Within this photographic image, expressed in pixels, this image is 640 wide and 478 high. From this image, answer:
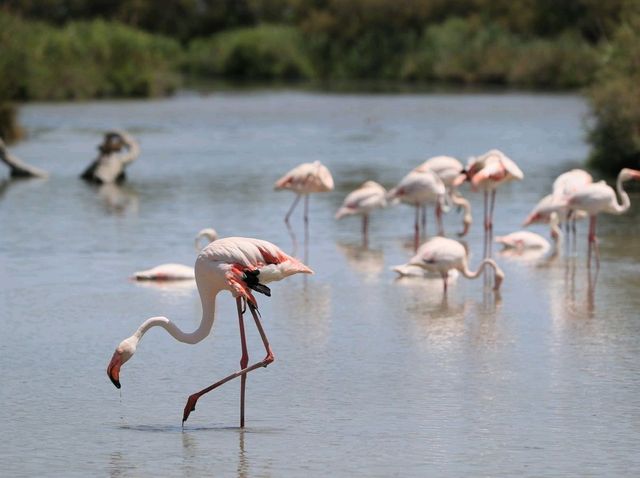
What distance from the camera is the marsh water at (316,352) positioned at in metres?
7.07

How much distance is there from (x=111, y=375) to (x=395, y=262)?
594 cm

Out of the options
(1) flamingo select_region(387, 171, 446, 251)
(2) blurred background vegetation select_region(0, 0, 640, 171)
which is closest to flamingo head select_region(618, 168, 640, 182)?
(1) flamingo select_region(387, 171, 446, 251)

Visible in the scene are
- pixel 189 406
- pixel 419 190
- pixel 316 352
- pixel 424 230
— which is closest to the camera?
pixel 189 406

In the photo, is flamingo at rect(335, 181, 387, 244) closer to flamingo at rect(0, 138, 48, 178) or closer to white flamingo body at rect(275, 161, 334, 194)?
white flamingo body at rect(275, 161, 334, 194)

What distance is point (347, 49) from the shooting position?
196 ft

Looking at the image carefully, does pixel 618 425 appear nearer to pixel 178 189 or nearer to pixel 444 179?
pixel 444 179

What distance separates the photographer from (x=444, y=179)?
15.1 meters

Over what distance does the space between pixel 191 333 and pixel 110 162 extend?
13.1 m

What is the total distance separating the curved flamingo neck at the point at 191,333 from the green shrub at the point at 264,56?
50680mm

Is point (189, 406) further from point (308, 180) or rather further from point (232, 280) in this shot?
point (308, 180)

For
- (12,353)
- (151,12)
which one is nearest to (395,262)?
(12,353)

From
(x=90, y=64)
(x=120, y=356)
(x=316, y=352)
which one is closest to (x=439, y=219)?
(x=316, y=352)

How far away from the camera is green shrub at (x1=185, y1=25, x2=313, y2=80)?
5862cm

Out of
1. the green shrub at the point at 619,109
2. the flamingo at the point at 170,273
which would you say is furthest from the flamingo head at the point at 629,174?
the green shrub at the point at 619,109
